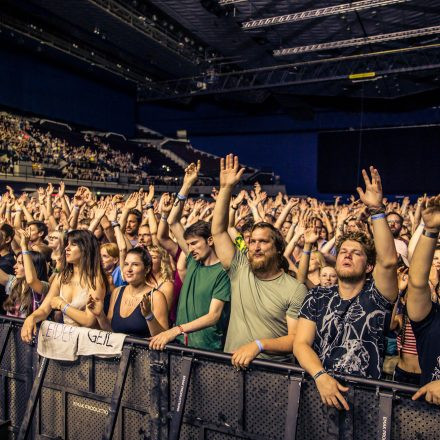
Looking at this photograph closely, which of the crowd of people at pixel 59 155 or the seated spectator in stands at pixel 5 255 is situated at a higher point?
the crowd of people at pixel 59 155

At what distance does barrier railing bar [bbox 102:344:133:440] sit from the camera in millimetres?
2357

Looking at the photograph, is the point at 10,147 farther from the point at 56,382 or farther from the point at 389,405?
the point at 389,405

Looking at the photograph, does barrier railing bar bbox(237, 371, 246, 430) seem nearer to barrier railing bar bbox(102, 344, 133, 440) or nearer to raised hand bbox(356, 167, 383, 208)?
barrier railing bar bbox(102, 344, 133, 440)

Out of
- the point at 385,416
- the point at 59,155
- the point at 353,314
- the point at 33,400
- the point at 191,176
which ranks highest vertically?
the point at 59,155

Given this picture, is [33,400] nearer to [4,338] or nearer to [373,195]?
[4,338]

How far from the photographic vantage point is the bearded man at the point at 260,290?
8.59 feet

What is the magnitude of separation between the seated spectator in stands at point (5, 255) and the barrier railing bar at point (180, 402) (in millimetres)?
2367

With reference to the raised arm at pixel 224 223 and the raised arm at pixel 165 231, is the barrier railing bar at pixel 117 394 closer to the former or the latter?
the raised arm at pixel 224 223

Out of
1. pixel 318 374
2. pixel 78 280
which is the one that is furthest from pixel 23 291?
pixel 318 374

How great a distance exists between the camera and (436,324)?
2.18 meters

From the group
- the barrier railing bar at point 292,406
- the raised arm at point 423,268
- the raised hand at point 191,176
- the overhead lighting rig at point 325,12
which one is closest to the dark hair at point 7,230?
the raised hand at point 191,176

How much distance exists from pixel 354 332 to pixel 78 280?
1911 mm

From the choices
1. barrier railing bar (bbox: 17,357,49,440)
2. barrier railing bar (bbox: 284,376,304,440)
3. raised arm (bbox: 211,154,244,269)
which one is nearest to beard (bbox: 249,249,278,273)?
raised arm (bbox: 211,154,244,269)

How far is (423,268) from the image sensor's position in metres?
2.16
